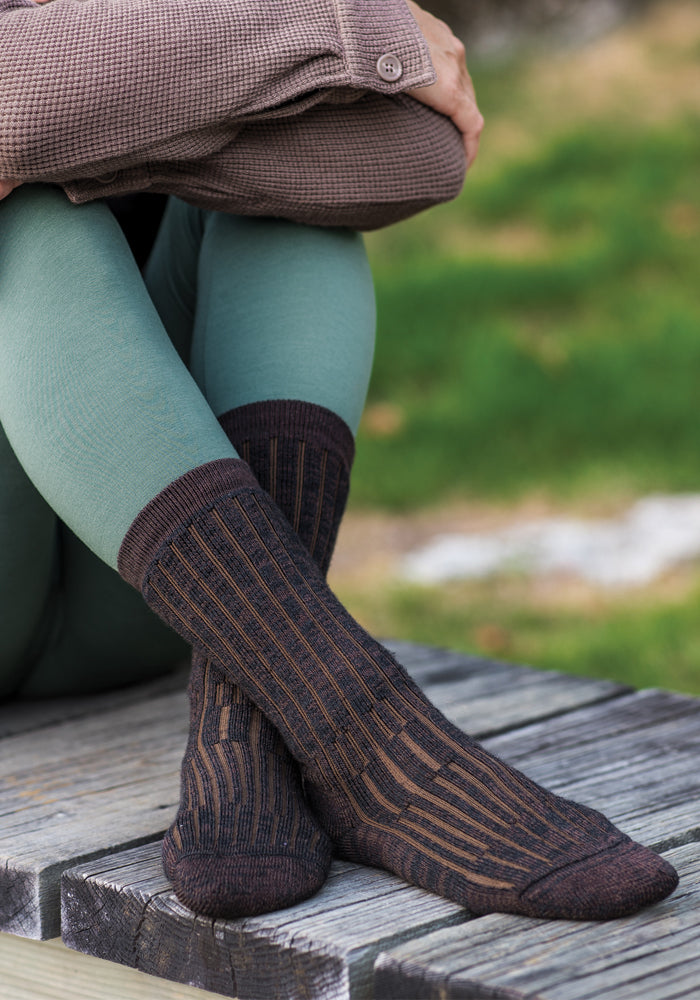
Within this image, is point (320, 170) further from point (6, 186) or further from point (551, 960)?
point (551, 960)

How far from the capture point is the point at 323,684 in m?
0.94

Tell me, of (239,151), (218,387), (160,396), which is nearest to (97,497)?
(160,396)

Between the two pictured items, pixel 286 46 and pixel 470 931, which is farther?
pixel 286 46

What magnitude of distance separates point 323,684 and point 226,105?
47 cm


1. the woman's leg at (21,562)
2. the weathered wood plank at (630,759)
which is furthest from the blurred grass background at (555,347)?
the woman's leg at (21,562)

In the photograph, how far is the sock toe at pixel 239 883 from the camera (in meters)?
0.85

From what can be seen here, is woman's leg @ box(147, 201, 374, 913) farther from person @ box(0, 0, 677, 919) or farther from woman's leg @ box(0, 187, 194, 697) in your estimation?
woman's leg @ box(0, 187, 194, 697)

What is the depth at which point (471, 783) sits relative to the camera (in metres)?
0.93

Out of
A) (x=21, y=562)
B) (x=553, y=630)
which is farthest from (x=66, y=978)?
(x=553, y=630)

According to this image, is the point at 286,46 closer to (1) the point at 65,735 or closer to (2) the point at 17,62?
(2) the point at 17,62

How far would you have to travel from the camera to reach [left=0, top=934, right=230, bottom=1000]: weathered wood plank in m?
0.94

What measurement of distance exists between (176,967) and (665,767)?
1.73 ft

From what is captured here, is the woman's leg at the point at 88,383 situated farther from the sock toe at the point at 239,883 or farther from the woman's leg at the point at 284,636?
the sock toe at the point at 239,883

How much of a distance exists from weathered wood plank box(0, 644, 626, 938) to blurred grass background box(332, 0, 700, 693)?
940mm
